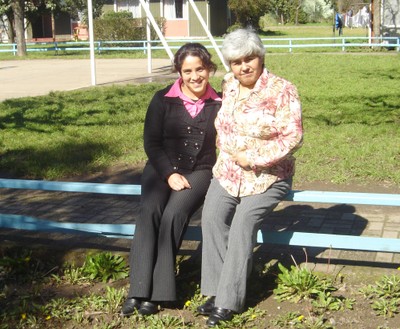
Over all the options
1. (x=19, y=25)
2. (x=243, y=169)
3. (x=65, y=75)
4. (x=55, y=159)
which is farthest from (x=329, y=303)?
(x=19, y=25)

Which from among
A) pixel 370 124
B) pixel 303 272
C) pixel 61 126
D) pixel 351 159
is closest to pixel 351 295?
pixel 303 272

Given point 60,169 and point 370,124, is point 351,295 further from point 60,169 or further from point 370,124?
point 370,124

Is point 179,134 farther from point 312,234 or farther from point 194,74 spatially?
point 312,234

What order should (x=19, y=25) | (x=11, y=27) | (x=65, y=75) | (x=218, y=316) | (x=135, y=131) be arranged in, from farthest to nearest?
(x=11, y=27) < (x=19, y=25) < (x=65, y=75) < (x=135, y=131) < (x=218, y=316)

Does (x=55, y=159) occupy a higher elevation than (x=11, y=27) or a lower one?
lower

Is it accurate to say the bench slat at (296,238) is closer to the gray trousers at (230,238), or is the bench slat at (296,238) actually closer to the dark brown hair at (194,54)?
the gray trousers at (230,238)

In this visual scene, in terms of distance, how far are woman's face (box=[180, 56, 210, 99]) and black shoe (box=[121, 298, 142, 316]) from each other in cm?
130

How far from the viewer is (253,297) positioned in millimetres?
4305

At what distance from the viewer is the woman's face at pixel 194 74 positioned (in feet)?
14.2

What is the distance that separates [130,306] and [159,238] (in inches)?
16.4

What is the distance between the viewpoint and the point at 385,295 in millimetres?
4117

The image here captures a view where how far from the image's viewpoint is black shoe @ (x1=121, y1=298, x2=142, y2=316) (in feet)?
13.4

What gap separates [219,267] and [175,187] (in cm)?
55

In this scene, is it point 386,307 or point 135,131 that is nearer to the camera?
point 386,307
